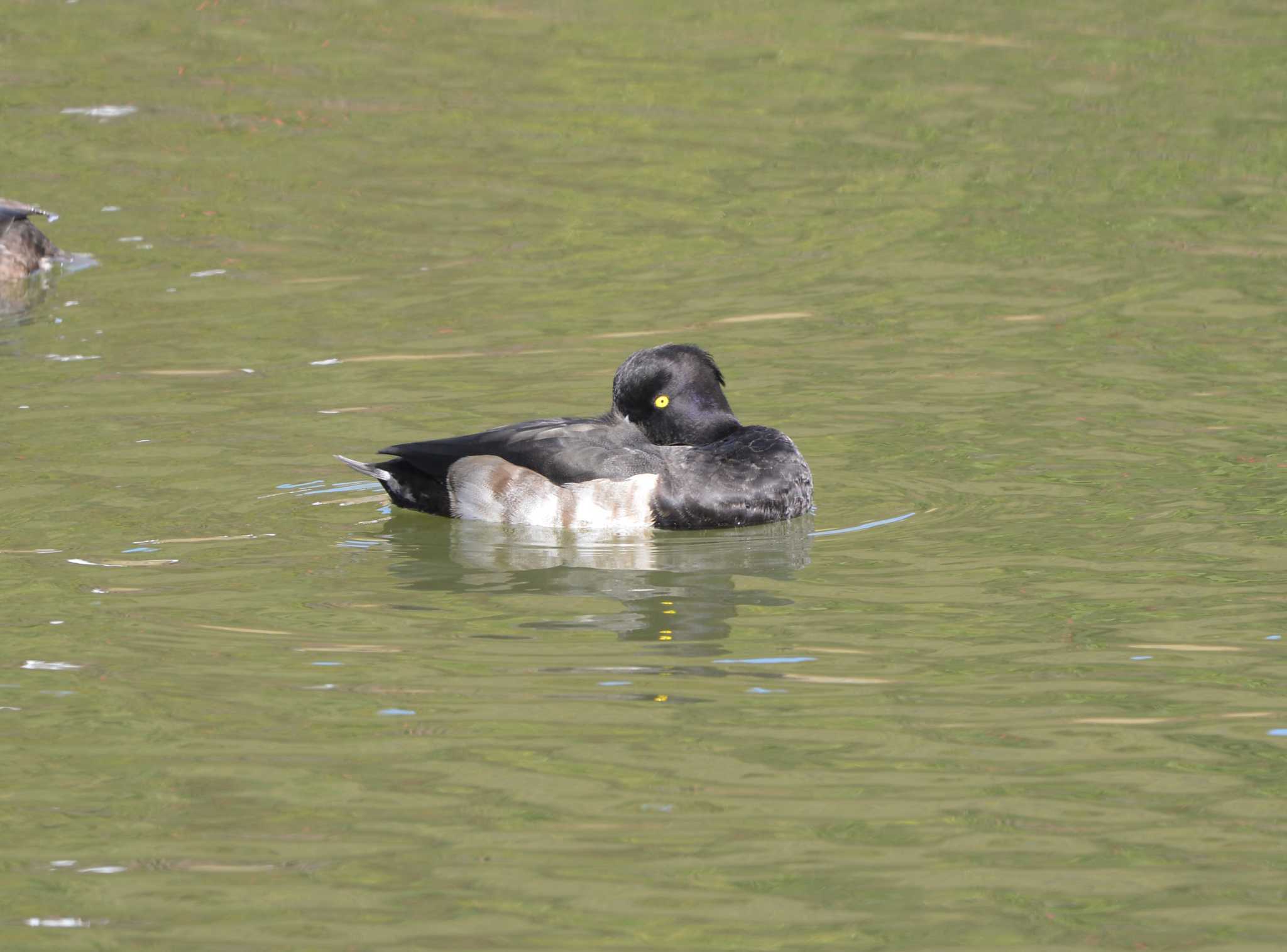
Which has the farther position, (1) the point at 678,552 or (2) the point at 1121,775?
(1) the point at 678,552

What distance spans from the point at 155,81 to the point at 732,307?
924 cm

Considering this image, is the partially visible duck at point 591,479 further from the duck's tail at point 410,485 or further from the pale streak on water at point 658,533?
the pale streak on water at point 658,533

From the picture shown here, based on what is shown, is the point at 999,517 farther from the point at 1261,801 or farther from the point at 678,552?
the point at 1261,801

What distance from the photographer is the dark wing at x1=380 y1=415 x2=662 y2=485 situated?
1032 cm

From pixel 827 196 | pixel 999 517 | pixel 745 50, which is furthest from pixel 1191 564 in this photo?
pixel 745 50

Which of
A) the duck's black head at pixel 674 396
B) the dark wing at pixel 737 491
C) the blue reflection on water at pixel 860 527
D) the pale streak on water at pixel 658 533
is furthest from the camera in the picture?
the duck's black head at pixel 674 396

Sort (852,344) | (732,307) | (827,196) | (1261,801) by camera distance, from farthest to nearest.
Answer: (827,196) < (732,307) < (852,344) < (1261,801)

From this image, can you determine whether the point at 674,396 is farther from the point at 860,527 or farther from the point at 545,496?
the point at 860,527

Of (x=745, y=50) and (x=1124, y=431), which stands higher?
(x=745, y=50)

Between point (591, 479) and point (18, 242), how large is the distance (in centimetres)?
750

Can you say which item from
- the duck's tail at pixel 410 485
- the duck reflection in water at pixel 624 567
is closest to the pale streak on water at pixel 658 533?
the duck reflection in water at pixel 624 567

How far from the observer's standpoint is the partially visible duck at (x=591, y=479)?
10.3 m

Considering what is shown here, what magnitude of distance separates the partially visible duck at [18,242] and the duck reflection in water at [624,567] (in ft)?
22.0

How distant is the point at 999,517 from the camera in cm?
1007
